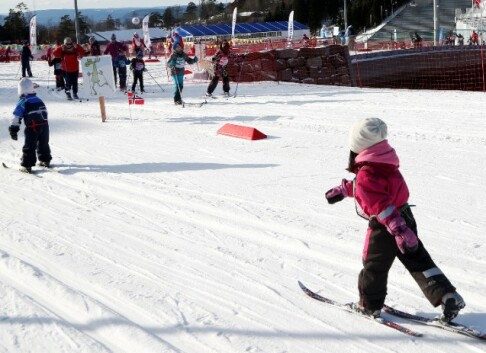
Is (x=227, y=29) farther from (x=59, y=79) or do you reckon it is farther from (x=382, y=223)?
(x=382, y=223)

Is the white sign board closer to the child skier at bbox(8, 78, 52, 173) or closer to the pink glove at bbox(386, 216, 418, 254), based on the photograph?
the child skier at bbox(8, 78, 52, 173)

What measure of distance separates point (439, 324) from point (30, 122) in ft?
21.5

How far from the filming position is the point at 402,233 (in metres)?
3.75

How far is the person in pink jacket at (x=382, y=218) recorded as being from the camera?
3.82 meters

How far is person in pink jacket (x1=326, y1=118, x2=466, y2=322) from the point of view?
382cm

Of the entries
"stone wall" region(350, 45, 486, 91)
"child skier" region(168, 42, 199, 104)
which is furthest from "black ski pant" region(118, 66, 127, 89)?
"stone wall" region(350, 45, 486, 91)

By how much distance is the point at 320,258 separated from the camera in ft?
18.1

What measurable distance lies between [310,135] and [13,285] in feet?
22.5

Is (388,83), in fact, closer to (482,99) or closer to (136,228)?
(482,99)

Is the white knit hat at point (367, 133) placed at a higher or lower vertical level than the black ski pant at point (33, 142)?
higher

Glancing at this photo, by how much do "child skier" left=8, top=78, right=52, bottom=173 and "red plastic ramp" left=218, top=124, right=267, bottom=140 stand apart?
3305 millimetres

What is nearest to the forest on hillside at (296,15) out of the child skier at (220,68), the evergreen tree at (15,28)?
the evergreen tree at (15,28)

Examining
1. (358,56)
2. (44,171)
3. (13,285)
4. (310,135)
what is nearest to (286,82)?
(358,56)

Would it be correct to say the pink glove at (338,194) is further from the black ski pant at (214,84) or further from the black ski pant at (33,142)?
the black ski pant at (214,84)
